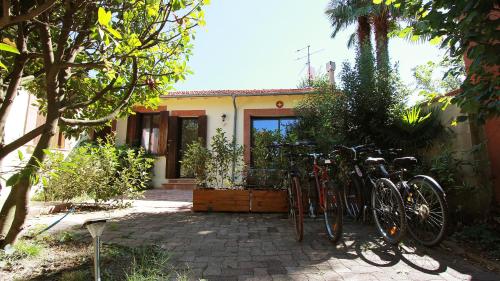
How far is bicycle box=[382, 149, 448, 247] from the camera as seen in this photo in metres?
2.72

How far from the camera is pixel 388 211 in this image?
313 cm

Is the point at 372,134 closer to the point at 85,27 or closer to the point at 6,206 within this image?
the point at 85,27

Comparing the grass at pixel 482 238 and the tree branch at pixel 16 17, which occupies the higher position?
the tree branch at pixel 16 17

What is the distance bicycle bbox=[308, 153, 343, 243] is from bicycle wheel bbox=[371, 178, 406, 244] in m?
0.51

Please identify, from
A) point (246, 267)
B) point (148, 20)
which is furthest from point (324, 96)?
point (246, 267)

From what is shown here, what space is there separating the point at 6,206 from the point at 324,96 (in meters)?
5.62

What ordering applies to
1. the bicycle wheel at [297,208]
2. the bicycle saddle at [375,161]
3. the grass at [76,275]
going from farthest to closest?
the bicycle saddle at [375,161] < the bicycle wheel at [297,208] < the grass at [76,275]

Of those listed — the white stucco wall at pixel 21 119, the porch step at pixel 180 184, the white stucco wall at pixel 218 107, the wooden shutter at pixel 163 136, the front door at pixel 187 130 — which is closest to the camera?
the white stucco wall at pixel 21 119

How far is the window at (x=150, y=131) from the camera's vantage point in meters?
10.6

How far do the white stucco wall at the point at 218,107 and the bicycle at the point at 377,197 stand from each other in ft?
18.8

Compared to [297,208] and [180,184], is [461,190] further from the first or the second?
[180,184]

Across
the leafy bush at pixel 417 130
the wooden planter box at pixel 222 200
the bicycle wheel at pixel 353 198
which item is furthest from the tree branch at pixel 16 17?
the leafy bush at pixel 417 130

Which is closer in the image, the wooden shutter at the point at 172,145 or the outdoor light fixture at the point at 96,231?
the outdoor light fixture at the point at 96,231

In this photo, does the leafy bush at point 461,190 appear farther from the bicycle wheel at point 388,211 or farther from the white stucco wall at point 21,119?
the white stucco wall at point 21,119
